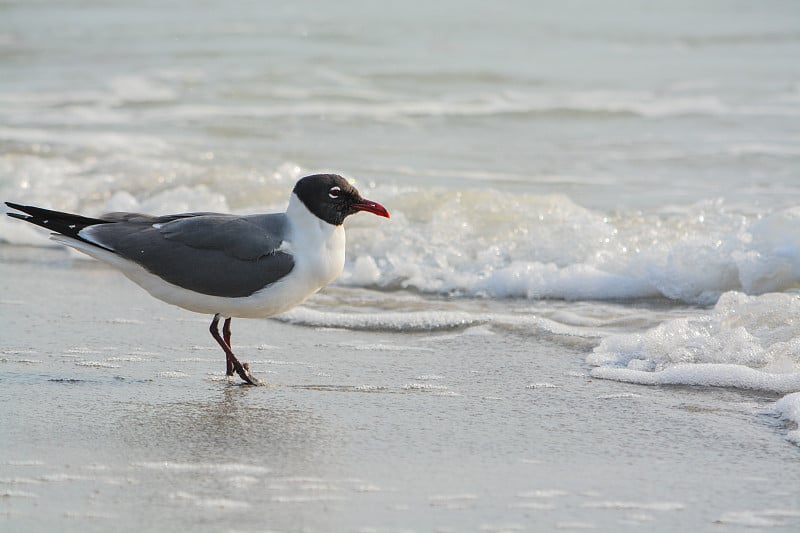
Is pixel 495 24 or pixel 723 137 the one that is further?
pixel 495 24

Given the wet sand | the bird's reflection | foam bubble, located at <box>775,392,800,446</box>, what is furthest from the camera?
foam bubble, located at <box>775,392,800,446</box>

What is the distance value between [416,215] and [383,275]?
3.88 ft

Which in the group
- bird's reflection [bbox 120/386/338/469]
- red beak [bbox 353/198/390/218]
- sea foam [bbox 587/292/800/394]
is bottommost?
bird's reflection [bbox 120/386/338/469]

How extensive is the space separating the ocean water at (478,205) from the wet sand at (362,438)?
0.07 feet

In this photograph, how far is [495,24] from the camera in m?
20.5

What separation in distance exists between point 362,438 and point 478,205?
4.29 meters

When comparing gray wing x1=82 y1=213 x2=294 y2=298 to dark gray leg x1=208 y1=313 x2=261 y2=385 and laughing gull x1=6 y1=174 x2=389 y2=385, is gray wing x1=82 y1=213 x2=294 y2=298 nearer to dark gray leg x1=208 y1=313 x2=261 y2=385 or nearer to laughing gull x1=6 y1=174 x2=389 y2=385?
laughing gull x1=6 y1=174 x2=389 y2=385

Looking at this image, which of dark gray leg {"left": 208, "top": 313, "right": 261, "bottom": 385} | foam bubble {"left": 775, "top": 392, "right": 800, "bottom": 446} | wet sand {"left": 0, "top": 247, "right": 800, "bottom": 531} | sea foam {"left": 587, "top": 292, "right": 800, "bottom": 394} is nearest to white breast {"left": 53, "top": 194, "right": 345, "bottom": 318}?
dark gray leg {"left": 208, "top": 313, "right": 261, "bottom": 385}

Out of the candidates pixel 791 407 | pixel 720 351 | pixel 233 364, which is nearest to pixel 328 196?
pixel 233 364

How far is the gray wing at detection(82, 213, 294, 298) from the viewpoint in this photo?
5.12 m

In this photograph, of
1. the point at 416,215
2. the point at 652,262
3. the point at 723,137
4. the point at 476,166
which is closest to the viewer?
the point at 652,262

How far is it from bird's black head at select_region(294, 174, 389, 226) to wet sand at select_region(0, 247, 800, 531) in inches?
27.7

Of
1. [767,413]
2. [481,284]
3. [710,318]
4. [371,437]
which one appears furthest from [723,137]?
[371,437]

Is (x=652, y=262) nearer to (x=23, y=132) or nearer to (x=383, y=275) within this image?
(x=383, y=275)
